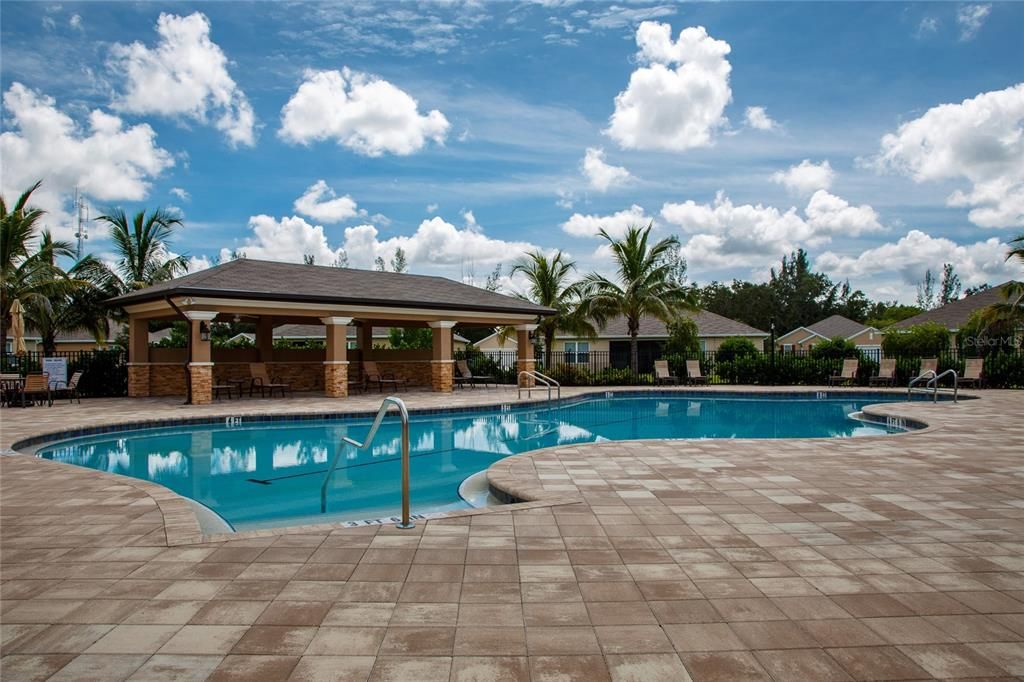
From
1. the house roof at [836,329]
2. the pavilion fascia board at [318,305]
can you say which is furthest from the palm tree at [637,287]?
the house roof at [836,329]

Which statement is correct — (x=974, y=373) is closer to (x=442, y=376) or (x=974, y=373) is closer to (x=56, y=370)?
(x=442, y=376)

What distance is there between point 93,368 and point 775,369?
22.9 meters

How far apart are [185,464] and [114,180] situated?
15.7 meters

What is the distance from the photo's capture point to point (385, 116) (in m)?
17.9

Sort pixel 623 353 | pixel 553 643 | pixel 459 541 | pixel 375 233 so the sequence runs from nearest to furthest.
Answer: pixel 553 643 < pixel 459 541 < pixel 623 353 < pixel 375 233

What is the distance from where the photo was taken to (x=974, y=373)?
20.7 m

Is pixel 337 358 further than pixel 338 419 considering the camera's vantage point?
Yes

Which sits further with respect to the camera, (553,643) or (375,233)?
(375,233)

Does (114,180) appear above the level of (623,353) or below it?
above

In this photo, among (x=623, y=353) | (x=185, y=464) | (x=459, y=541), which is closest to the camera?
(x=459, y=541)

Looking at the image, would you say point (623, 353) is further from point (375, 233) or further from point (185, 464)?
point (185, 464)

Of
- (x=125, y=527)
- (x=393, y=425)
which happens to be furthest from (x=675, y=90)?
(x=125, y=527)

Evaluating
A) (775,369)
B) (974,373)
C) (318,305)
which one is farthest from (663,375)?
(318,305)

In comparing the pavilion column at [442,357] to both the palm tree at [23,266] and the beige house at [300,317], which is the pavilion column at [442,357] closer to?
the beige house at [300,317]
